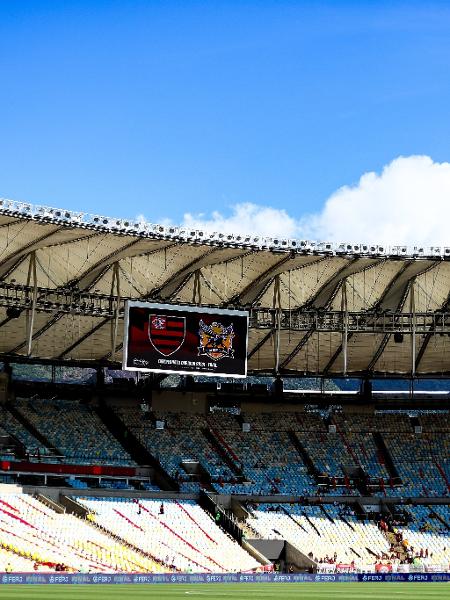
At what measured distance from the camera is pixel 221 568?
5212 cm

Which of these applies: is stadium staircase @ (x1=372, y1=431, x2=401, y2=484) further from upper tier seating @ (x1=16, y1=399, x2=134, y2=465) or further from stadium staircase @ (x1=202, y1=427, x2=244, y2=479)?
upper tier seating @ (x1=16, y1=399, x2=134, y2=465)

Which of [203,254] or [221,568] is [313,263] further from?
[221,568]

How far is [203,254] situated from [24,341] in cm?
1556

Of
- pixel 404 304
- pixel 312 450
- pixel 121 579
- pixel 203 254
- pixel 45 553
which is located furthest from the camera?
pixel 312 450

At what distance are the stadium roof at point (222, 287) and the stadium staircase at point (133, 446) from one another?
408 centimetres

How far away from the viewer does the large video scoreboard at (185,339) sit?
56.7m

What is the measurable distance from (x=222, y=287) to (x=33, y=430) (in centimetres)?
1601

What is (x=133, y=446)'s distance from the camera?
67312 millimetres

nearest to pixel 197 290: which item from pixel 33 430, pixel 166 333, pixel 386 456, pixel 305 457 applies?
pixel 166 333

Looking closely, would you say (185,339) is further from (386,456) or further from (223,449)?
(386,456)

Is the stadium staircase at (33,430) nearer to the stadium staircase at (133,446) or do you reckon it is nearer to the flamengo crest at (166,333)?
the stadium staircase at (133,446)

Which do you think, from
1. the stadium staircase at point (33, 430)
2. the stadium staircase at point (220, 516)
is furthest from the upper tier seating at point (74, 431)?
the stadium staircase at point (220, 516)

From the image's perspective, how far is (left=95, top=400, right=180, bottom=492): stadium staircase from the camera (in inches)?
2532

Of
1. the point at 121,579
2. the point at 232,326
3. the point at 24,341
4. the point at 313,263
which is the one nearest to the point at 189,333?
the point at 232,326
